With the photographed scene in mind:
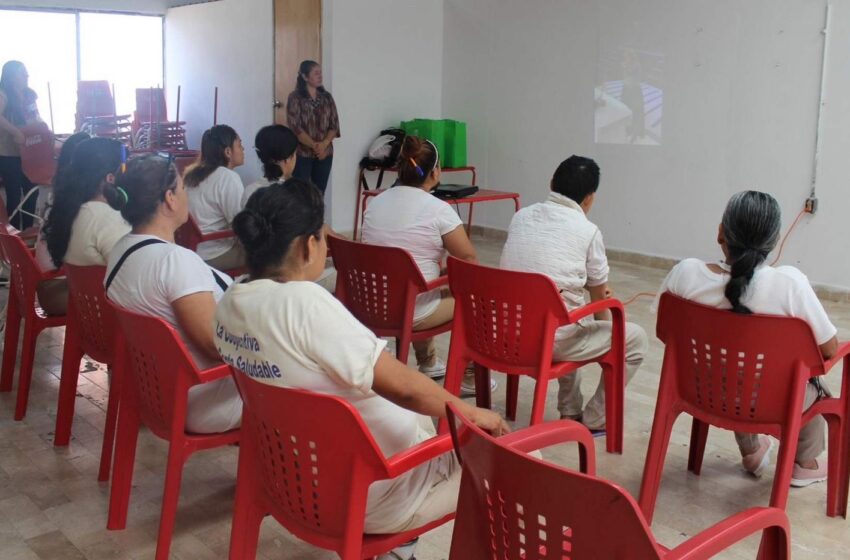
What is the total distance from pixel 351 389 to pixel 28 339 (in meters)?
2.28

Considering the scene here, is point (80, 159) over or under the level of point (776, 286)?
over

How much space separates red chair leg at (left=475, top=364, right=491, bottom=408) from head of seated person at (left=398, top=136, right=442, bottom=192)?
30.6 inches

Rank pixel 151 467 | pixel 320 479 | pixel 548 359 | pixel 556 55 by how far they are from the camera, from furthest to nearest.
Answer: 1. pixel 556 55
2. pixel 151 467
3. pixel 548 359
4. pixel 320 479

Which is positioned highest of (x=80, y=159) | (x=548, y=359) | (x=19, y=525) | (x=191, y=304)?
(x=80, y=159)

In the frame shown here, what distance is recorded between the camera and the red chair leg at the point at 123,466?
102 inches

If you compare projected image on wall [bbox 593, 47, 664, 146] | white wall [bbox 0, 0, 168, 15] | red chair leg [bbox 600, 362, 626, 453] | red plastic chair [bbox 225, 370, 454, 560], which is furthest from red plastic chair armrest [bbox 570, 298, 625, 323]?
white wall [bbox 0, 0, 168, 15]

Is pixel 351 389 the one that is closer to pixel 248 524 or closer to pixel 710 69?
pixel 248 524

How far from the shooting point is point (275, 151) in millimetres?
4336

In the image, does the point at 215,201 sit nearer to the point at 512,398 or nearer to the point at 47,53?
the point at 512,398

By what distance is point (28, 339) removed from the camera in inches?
142

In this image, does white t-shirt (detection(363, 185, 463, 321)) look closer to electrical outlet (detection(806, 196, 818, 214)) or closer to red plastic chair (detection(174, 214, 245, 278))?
red plastic chair (detection(174, 214, 245, 278))

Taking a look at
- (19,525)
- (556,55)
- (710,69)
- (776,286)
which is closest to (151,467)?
(19,525)

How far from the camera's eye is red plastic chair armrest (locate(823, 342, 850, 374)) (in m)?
2.40

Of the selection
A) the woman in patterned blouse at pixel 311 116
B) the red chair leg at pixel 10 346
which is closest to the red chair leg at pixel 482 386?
the red chair leg at pixel 10 346
